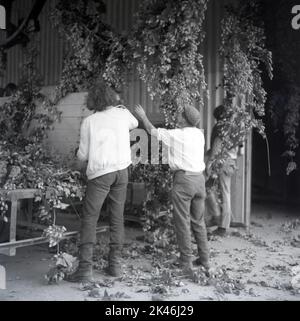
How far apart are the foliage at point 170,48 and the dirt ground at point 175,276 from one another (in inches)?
68.0

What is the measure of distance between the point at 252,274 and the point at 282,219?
3765mm

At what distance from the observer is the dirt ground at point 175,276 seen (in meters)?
4.46

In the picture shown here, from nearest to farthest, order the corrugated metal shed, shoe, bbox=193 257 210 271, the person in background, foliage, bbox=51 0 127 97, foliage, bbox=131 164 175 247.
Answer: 1. shoe, bbox=193 257 210 271
2. foliage, bbox=51 0 127 97
3. foliage, bbox=131 164 175 247
4. the corrugated metal shed
5. the person in background

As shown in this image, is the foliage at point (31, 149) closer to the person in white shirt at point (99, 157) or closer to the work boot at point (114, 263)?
the person in white shirt at point (99, 157)

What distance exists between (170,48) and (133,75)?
12.1 ft

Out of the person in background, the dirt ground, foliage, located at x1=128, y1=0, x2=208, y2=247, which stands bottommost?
the dirt ground

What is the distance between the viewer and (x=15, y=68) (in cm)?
1189

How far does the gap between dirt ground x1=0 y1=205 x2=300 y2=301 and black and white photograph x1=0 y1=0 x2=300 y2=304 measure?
2 centimetres

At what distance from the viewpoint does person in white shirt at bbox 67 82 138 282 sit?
4770 millimetres

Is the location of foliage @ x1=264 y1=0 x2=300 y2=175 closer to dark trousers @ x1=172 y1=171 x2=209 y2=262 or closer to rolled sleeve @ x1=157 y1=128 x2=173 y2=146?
dark trousers @ x1=172 y1=171 x2=209 y2=262

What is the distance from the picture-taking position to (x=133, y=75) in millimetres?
8797

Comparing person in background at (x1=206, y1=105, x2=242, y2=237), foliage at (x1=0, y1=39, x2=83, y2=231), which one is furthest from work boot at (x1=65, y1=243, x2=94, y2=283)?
person in background at (x1=206, y1=105, x2=242, y2=237)

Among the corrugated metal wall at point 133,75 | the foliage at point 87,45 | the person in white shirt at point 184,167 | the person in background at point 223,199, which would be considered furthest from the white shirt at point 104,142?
the person in background at point 223,199
